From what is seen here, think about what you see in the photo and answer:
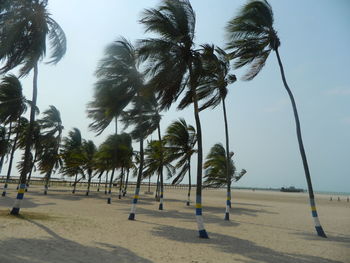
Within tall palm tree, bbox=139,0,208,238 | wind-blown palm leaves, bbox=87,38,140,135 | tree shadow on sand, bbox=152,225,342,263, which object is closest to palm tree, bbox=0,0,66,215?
wind-blown palm leaves, bbox=87,38,140,135

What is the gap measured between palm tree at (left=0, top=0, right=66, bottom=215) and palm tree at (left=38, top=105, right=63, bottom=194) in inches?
706

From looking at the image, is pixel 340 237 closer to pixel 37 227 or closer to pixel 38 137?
pixel 37 227

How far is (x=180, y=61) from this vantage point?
36.0 feet

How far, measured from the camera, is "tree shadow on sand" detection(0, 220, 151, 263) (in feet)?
19.3

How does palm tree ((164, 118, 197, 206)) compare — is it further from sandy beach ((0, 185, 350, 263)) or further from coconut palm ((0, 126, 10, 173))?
coconut palm ((0, 126, 10, 173))

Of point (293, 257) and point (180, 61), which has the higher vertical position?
point (180, 61)

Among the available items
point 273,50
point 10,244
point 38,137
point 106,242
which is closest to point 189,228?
point 106,242

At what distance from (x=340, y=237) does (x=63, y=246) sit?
11.0 metres

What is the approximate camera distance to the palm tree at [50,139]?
Result: 3023 centimetres

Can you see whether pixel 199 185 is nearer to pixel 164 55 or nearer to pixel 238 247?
pixel 238 247

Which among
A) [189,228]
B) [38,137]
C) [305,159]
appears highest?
[38,137]

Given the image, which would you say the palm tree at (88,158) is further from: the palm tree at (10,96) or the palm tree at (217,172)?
the palm tree at (217,172)

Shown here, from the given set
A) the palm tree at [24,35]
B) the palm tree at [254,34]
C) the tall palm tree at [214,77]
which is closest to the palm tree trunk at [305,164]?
the palm tree at [254,34]

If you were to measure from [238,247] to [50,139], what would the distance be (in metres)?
28.0
